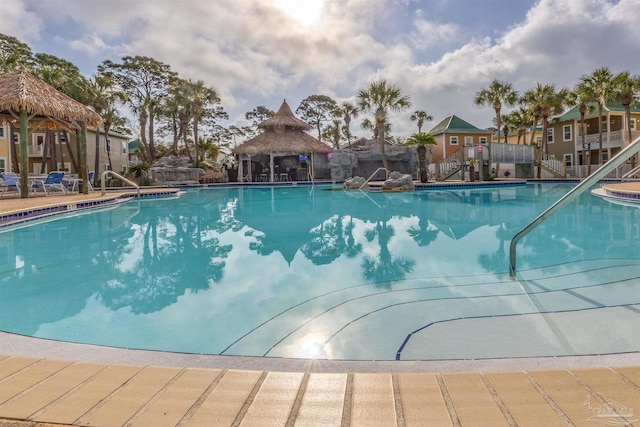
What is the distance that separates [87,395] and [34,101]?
47.6ft

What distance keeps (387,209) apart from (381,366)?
10.6m

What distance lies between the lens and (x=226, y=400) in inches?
66.7

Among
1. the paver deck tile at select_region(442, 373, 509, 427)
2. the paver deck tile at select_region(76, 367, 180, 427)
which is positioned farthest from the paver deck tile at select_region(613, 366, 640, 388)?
the paver deck tile at select_region(76, 367, 180, 427)

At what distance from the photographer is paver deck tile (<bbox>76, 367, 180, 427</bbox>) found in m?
1.54

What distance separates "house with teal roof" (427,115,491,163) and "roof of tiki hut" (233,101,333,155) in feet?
36.0

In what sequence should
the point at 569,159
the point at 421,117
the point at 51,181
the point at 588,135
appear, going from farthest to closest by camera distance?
1. the point at 421,117
2. the point at 569,159
3. the point at 588,135
4. the point at 51,181

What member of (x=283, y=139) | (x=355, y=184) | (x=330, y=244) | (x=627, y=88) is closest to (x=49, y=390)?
(x=330, y=244)

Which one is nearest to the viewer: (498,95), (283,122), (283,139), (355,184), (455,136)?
(355,184)

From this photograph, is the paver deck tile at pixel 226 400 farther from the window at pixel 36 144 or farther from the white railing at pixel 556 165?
the window at pixel 36 144

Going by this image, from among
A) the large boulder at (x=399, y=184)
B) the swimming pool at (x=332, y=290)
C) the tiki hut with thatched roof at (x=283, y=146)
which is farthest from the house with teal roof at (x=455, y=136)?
the swimming pool at (x=332, y=290)

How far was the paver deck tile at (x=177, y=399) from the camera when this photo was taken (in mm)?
1540

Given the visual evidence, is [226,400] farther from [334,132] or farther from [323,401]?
[334,132]

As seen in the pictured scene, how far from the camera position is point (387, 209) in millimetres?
12570

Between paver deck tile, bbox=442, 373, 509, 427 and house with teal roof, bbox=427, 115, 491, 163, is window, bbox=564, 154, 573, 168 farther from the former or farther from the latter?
paver deck tile, bbox=442, 373, 509, 427
